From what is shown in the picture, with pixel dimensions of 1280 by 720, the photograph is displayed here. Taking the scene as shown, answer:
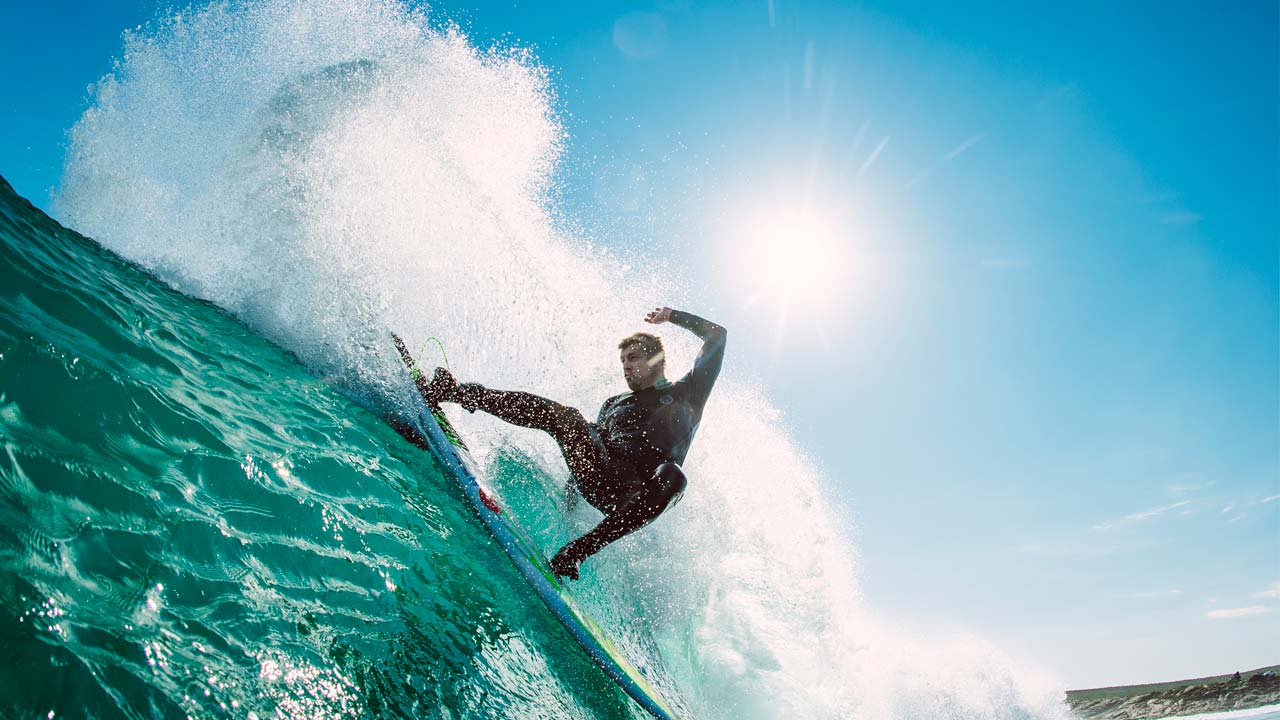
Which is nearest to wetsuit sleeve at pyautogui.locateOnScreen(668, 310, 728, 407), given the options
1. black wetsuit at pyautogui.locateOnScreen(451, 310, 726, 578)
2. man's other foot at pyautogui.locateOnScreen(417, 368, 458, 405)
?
black wetsuit at pyautogui.locateOnScreen(451, 310, 726, 578)

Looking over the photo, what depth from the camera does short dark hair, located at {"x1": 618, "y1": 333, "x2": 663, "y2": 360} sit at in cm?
466

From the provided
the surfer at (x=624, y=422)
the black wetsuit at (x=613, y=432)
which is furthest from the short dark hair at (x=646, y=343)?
the black wetsuit at (x=613, y=432)

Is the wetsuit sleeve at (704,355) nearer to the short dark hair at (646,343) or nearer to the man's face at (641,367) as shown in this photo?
the man's face at (641,367)

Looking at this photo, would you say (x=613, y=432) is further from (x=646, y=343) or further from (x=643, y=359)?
(x=646, y=343)

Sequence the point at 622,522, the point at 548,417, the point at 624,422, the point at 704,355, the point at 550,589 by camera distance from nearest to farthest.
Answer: the point at 550,589 < the point at 622,522 < the point at 548,417 < the point at 624,422 < the point at 704,355

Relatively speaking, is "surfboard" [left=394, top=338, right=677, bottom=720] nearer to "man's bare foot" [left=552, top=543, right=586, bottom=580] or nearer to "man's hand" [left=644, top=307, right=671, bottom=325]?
"man's bare foot" [left=552, top=543, right=586, bottom=580]

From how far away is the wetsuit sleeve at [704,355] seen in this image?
4.86 meters

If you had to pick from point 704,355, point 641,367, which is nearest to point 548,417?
point 641,367

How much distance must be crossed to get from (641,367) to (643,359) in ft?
0.24

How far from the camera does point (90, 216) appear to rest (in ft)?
25.3

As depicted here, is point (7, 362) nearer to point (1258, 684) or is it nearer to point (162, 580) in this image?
point (162, 580)

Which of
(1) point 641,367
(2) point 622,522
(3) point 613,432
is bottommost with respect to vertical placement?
(2) point 622,522

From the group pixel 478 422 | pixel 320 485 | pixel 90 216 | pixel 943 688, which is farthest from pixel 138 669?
pixel 943 688

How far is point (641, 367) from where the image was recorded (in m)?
4.65
